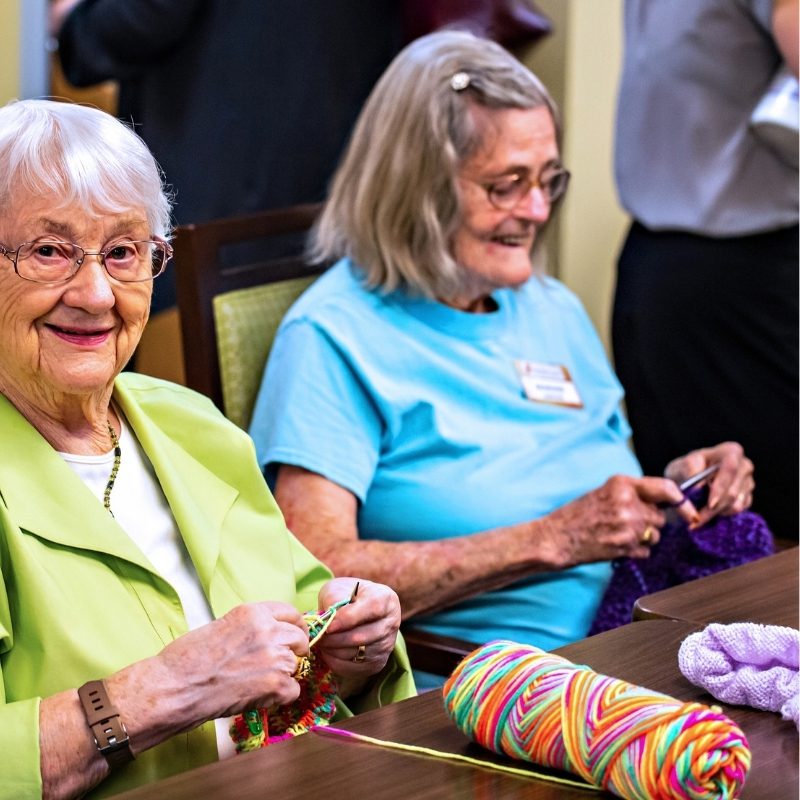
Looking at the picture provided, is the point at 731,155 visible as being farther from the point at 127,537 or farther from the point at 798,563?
the point at 127,537

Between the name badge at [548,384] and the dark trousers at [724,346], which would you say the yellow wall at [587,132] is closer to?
the dark trousers at [724,346]

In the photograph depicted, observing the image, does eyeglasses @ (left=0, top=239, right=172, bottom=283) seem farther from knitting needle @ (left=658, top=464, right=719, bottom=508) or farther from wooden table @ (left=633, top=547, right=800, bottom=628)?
knitting needle @ (left=658, top=464, right=719, bottom=508)

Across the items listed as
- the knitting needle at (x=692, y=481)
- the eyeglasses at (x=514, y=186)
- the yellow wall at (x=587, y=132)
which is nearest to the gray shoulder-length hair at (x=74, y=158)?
the eyeglasses at (x=514, y=186)

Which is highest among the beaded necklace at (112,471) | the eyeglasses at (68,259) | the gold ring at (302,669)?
the eyeglasses at (68,259)

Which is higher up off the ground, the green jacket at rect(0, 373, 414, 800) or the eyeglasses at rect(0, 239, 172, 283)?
the eyeglasses at rect(0, 239, 172, 283)

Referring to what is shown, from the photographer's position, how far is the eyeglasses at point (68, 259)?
1475 millimetres

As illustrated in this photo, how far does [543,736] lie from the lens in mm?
1201

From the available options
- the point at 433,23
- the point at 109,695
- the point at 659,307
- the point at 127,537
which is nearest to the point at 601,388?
the point at 659,307

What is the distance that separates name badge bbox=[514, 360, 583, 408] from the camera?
2.40m

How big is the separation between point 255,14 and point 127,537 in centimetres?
187

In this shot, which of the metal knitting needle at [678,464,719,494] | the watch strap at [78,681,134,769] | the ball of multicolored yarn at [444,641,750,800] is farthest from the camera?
the metal knitting needle at [678,464,719,494]

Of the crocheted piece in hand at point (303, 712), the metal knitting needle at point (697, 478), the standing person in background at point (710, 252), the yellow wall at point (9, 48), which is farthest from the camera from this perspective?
the yellow wall at point (9, 48)

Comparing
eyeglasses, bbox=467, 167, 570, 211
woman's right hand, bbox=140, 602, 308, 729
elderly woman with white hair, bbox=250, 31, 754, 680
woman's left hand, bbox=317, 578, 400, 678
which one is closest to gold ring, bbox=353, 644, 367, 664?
woman's left hand, bbox=317, 578, 400, 678

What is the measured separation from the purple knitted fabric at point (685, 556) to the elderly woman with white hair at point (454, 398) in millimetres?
34
